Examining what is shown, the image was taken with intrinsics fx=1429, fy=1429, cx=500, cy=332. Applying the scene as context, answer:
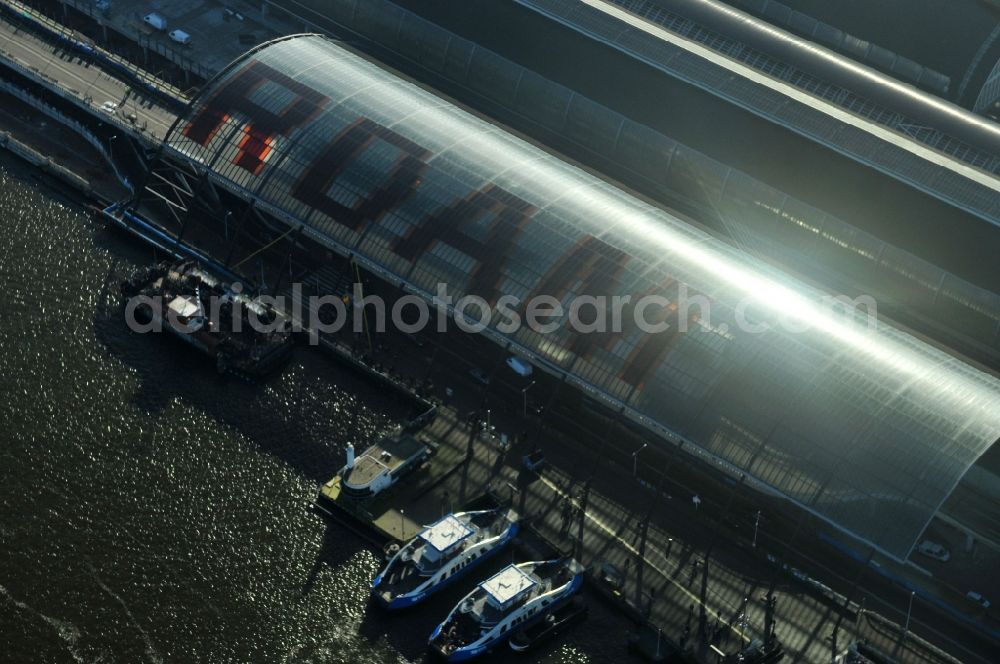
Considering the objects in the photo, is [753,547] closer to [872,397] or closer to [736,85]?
[872,397]

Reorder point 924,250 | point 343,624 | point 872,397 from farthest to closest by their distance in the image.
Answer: point 924,250
point 872,397
point 343,624

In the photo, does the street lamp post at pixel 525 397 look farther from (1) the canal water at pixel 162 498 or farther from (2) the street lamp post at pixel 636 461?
(1) the canal water at pixel 162 498

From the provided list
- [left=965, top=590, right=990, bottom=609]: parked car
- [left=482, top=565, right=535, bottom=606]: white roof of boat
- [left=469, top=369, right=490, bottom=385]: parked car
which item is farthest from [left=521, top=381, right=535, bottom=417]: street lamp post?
[left=965, top=590, right=990, bottom=609]: parked car

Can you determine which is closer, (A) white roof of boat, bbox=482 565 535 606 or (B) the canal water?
(B) the canal water

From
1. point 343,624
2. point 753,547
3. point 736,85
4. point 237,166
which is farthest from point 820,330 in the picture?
point 237,166

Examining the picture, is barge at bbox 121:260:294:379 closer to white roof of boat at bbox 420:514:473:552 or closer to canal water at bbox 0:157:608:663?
canal water at bbox 0:157:608:663

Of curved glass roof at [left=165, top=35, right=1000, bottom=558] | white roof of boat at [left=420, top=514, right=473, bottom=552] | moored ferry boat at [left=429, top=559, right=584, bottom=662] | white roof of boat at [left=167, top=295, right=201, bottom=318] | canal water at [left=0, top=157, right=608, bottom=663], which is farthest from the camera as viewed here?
white roof of boat at [left=167, top=295, right=201, bottom=318]

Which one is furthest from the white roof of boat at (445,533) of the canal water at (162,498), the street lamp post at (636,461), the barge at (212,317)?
the barge at (212,317)
